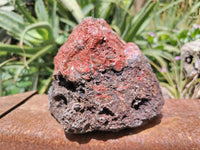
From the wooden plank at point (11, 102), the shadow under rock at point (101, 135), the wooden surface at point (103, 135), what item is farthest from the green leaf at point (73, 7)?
the shadow under rock at point (101, 135)

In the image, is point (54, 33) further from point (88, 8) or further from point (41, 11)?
point (88, 8)

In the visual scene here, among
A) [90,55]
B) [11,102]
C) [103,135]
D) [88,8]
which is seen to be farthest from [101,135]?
[88,8]

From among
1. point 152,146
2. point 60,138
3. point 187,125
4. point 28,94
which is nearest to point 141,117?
point 152,146

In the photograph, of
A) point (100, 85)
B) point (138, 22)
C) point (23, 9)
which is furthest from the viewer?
point (138, 22)

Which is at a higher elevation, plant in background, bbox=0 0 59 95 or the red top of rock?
the red top of rock

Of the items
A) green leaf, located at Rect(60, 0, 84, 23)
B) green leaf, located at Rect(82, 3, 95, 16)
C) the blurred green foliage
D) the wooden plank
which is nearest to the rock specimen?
the wooden plank

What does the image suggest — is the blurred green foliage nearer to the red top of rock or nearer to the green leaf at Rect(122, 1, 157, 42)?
the green leaf at Rect(122, 1, 157, 42)
